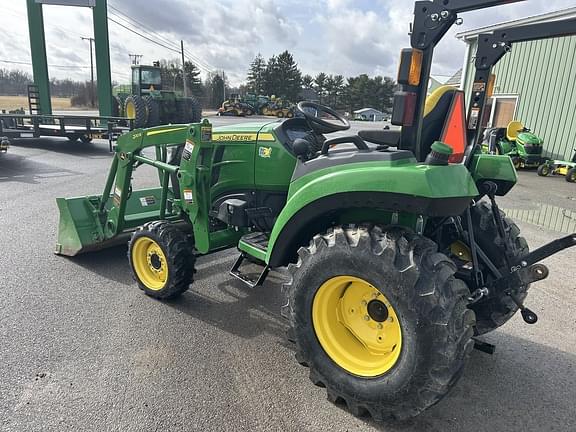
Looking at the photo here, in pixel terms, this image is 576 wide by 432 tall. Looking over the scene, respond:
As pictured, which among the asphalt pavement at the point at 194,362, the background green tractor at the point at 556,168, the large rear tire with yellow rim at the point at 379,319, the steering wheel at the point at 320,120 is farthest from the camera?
the background green tractor at the point at 556,168

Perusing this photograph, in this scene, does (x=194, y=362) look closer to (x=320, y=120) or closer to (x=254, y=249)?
(x=254, y=249)

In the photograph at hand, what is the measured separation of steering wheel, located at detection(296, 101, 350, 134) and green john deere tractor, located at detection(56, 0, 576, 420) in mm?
18

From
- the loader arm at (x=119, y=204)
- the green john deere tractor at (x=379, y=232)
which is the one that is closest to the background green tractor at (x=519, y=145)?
the green john deere tractor at (x=379, y=232)

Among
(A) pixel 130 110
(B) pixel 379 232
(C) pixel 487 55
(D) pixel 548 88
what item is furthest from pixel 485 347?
(A) pixel 130 110

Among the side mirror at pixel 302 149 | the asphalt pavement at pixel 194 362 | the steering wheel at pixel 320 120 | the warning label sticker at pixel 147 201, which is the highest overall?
the steering wheel at pixel 320 120

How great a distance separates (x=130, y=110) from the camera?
18.2 metres

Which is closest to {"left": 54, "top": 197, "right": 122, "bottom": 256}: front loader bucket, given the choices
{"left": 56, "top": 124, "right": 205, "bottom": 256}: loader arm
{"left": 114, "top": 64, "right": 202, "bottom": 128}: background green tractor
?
{"left": 56, "top": 124, "right": 205, "bottom": 256}: loader arm

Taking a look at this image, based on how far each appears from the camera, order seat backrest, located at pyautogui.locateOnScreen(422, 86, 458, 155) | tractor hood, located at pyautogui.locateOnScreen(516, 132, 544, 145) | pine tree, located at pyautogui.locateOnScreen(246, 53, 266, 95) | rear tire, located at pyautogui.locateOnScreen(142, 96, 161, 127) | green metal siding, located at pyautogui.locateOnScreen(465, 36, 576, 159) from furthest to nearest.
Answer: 1. pine tree, located at pyautogui.locateOnScreen(246, 53, 266, 95)
2. rear tire, located at pyautogui.locateOnScreen(142, 96, 161, 127)
3. green metal siding, located at pyautogui.locateOnScreen(465, 36, 576, 159)
4. tractor hood, located at pyautogui.locateOnScreen(516, 132, 544, 145)
5. seat backrest, located at pyautogui.locateOnScreen(422, 86, 458, 155)

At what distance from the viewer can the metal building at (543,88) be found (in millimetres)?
13030

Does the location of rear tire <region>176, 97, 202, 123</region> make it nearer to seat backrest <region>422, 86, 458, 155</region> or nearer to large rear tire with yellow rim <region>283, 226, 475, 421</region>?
seat backrest <region>422, 86, 458, 155</region>

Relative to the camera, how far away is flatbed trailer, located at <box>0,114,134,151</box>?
1320 centimetres

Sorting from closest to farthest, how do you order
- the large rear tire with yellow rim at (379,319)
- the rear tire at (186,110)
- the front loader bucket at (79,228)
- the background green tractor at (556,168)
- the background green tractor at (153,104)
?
the large rear tire with yellow rim at (379,319)
the front loader bucket at (79,228)
the background green tractor at (556,168)
the background green tractor at (153,104)
the rear tire at (186,110)

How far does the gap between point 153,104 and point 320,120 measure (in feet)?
52.8

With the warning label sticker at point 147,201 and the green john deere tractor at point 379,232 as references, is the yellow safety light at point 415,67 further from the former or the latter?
the warning label sticker at point 147,201
